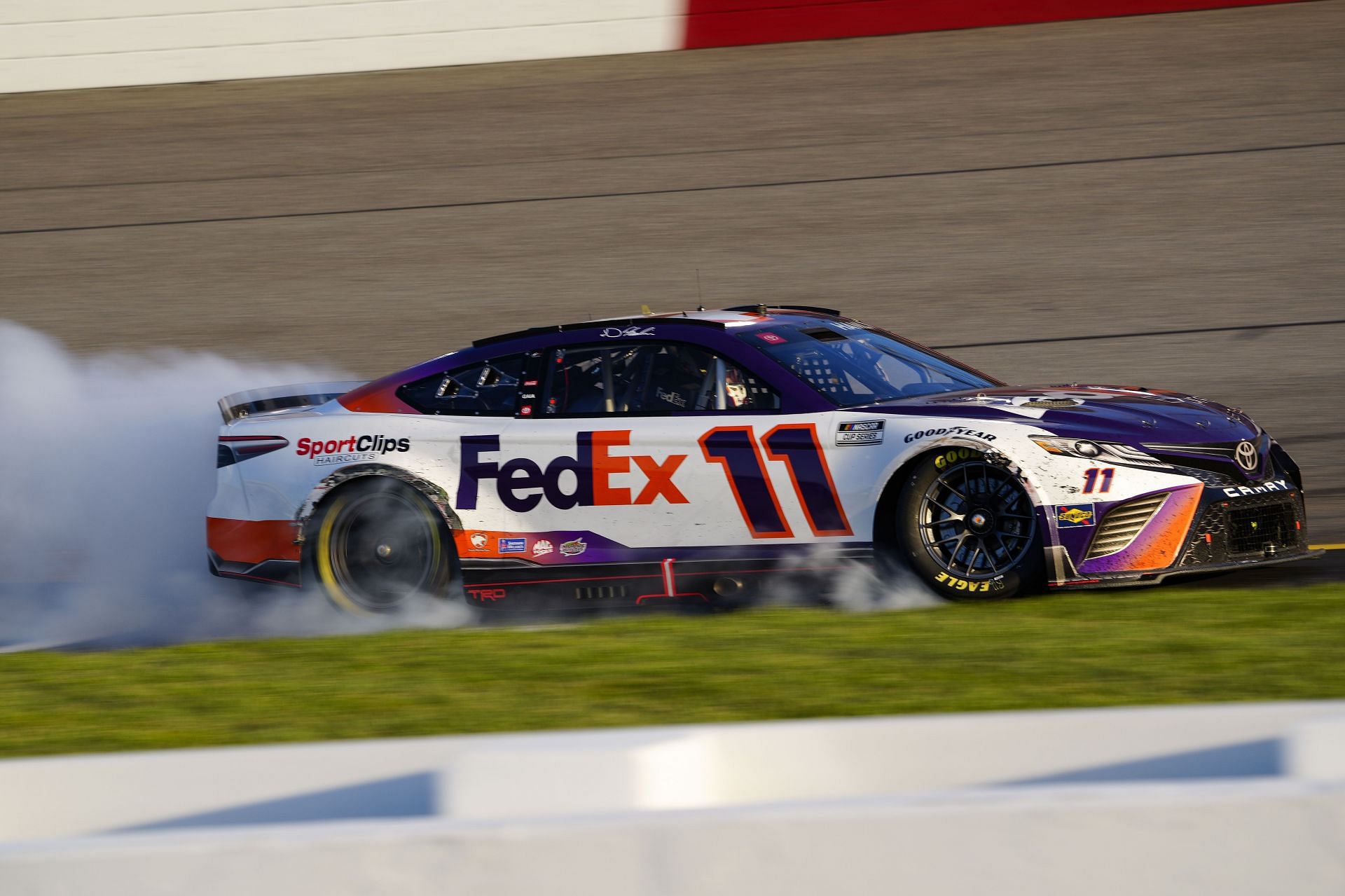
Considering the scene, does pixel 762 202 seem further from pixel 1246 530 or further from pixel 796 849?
pixel 796 849

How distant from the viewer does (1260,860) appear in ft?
8.29

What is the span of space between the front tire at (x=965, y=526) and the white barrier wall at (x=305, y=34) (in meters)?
13.4

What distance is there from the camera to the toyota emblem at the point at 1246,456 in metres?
6.55

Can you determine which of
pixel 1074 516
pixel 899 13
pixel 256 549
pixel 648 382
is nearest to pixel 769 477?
pixel 648 382

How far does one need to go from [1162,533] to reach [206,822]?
14.2 ft

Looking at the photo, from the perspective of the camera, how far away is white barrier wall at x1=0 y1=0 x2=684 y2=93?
18.8 meters

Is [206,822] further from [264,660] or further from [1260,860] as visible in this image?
[264,660]

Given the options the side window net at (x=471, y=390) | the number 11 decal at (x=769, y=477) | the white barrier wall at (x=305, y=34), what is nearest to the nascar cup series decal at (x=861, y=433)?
the number 11 decal at (x=769, y=477)

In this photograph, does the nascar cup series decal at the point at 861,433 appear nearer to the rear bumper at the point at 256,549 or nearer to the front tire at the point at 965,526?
the front tire at the point at 965,526

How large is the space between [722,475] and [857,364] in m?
0.94

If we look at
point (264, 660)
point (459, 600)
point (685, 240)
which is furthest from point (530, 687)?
point (685, 240)

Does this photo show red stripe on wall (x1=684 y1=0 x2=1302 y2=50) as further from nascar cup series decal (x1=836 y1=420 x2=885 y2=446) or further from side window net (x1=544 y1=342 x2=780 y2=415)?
nascar cup series decal (x1=836 y1=420 x2=885 y2=446)

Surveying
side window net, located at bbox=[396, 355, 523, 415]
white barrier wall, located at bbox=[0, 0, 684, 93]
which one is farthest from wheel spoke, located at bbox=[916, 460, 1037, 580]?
white barrier wall, located at bbox=[0, 0, 684, 93]

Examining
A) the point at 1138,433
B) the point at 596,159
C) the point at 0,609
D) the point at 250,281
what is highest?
the point at 596,159
